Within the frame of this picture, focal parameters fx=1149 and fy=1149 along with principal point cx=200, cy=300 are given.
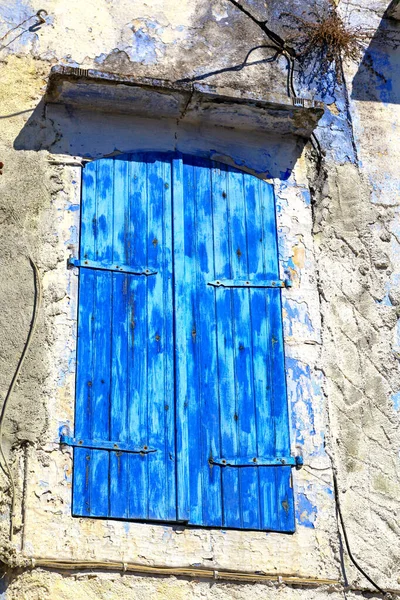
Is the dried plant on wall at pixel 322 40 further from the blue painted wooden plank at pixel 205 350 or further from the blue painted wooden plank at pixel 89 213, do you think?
the blue painted wooden plank at pixel 89 213

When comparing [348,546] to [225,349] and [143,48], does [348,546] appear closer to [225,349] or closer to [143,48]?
[225,349]

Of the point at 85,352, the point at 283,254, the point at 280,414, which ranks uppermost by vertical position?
the point at 283,254

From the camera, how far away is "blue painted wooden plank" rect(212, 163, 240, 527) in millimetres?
6312

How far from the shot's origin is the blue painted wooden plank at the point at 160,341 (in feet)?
20.5

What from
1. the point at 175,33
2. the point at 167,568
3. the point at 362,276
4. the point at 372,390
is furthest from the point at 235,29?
the point at 167,568

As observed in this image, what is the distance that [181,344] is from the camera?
21.7 ft

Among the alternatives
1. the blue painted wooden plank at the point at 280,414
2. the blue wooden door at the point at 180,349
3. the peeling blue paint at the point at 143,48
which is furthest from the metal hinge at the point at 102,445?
the peeling blue paint at the point at 143,48

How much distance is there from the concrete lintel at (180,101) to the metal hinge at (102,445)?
7.17 feet

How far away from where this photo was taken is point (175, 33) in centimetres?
759

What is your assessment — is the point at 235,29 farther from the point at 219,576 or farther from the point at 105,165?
the point at 219,576

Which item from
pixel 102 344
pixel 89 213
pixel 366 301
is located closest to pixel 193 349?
pixel 102 344

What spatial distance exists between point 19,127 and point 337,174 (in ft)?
6.77

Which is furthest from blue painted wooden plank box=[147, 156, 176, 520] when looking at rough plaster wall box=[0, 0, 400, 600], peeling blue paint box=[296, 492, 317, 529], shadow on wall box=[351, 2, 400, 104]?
shadow on wall box=[351, 2, 400, 104]

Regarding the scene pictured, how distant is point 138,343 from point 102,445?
2.14 feet
